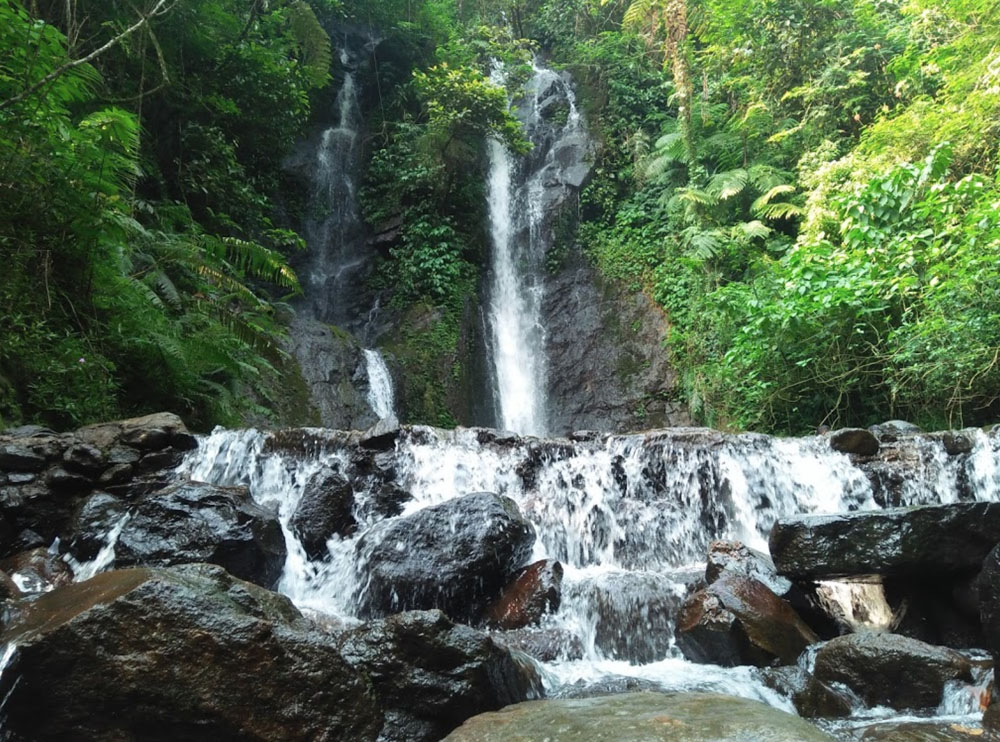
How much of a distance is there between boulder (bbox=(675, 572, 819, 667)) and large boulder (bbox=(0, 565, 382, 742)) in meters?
2.34

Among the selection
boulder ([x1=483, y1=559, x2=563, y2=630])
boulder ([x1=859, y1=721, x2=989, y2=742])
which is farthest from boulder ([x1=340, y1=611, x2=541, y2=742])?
boulder ([x1=859, y1=721, x2=989, y2=742])

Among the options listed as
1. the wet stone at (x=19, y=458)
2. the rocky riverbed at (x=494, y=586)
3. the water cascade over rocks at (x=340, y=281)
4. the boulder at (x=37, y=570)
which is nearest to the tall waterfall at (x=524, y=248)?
the water cascade over rocks at (x=340, y=281)

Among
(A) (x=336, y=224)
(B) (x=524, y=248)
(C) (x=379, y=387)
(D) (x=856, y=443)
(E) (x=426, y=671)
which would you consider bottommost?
(E) (x=426, y=671)

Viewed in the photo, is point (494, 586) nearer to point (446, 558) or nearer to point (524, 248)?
point (446, 558)

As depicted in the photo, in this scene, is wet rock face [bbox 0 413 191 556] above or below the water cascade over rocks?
below

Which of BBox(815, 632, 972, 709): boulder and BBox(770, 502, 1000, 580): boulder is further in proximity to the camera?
BBox(770, 502, 1000, 580): boulder

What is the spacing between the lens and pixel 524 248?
51.4 feet

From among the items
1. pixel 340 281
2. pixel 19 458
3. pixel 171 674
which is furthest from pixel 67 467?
pixel 340 281

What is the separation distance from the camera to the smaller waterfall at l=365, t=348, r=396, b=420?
11656 mm

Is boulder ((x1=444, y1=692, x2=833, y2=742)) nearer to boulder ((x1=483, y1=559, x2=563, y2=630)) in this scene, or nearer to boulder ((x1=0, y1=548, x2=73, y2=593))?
boulder ((x1=483, y1=559, x2=563, y2=630))

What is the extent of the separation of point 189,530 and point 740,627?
4013 mm

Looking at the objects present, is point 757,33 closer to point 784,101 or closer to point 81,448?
point 784,101

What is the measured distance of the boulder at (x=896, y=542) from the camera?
448cm

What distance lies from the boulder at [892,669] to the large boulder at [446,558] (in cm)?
235
